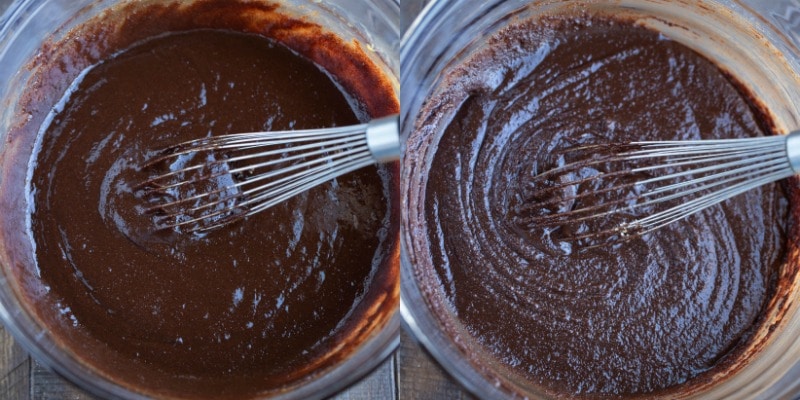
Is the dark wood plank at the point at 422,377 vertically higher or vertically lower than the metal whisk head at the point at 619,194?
lower

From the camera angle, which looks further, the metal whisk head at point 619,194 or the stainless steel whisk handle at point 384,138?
the metal whisk head at point 619,194

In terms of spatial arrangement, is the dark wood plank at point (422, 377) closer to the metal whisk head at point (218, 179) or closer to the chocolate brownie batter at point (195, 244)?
the chocolate brownie batter at point (195, 244)

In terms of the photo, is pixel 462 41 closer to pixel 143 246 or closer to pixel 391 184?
pixel 391 184

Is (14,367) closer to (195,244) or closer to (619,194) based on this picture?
(195,244)

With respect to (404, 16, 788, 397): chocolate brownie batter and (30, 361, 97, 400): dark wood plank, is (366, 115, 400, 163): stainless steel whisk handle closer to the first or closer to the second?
(404, 16, 788, 397): chocolate brownie batter

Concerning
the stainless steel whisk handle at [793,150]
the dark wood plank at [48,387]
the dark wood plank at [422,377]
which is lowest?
the dark wood plank at [422,377]

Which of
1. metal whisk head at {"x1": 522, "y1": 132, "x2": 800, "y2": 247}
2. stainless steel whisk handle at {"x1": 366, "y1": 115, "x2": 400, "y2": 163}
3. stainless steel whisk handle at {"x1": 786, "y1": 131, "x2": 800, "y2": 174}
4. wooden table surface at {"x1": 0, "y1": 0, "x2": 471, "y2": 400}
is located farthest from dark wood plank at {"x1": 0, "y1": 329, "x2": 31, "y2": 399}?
stainless steel whisk handle at {"x1": 786, "y1": 131, "x2": 800, "y2": 174}

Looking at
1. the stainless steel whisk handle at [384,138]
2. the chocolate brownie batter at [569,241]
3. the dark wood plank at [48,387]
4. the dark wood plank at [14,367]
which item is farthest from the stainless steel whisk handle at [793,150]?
the dark wood plank at [14,367]
